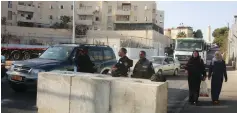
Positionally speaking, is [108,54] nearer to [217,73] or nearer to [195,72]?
[195,72]

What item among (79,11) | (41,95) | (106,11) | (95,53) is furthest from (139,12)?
(41,95)

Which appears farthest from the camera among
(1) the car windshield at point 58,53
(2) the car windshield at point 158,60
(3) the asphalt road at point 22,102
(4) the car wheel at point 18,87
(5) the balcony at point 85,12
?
(5) the balcony at point 85,12

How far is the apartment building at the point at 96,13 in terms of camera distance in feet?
249

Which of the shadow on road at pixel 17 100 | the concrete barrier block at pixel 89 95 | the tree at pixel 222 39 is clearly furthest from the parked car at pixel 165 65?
the tree at pixel 222 39

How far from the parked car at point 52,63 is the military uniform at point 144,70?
119 inches

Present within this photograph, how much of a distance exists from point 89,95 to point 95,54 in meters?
5.83

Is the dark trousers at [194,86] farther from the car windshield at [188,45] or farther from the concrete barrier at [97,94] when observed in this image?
the car windshield at [188,45]

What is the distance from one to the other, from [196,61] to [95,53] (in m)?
4.34

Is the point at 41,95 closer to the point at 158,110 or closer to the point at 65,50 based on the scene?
the point at 158,110

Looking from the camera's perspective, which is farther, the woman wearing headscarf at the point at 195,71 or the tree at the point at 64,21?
the tree at the point at 64,21

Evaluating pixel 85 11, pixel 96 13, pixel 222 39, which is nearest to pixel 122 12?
pixel 96 13

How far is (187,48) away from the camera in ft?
87.0

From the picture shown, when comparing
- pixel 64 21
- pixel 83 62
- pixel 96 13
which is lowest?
pixel 83 62

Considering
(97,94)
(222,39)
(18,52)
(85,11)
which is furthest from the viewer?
(85,11)
